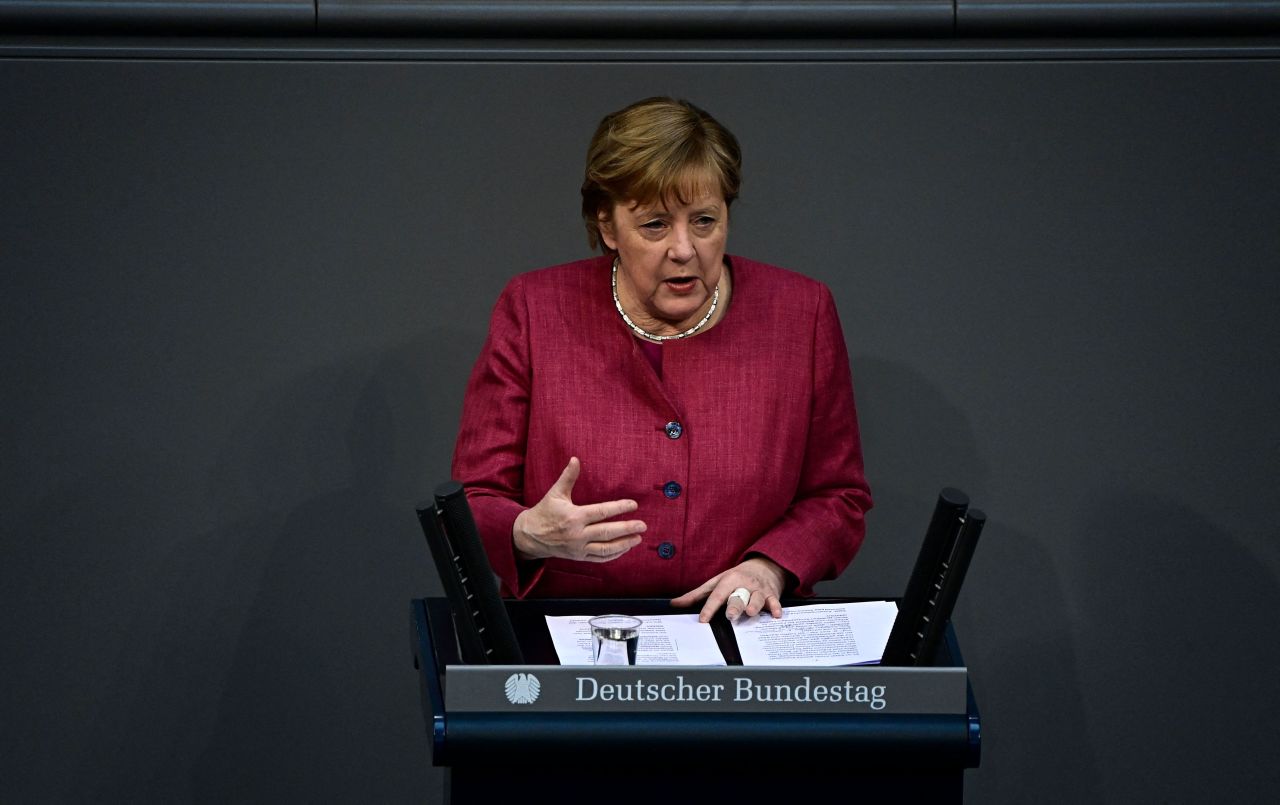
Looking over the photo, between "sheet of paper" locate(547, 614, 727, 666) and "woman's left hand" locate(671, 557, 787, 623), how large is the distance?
1.6 inches

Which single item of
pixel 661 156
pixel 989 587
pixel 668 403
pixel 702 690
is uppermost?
pixel 661 156

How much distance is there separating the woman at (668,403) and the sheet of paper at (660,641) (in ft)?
A: 0.76

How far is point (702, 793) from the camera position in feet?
7.02

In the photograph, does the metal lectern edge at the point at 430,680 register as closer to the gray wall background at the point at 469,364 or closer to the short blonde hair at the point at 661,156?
the short blonde hair at the point at 661,156

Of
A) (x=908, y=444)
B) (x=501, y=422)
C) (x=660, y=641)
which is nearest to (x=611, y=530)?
(x=660, y=641)

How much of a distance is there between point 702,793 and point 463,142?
1.99 metres

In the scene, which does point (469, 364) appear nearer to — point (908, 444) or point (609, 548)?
point (908, 444)

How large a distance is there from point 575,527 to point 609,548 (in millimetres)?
69

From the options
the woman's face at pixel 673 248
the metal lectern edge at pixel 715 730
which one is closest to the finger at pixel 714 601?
the metal lectern edge at pixel 715 730

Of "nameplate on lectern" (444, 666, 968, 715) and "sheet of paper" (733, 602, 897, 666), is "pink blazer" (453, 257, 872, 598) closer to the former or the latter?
"sheet of paper" (733, 602, 897, 666)

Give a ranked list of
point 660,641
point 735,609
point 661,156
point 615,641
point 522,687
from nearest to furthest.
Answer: point 522,687 → point 615,641 → point 660,641 → point 735,609 → point 661,156

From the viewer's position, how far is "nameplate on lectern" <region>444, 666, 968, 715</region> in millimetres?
2004

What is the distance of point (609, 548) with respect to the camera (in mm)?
2416

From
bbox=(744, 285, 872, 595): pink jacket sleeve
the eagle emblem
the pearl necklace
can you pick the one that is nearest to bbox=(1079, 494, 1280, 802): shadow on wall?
bbox=(744, 285, 872, 595): pink jacket sleeve
